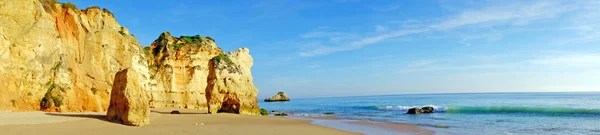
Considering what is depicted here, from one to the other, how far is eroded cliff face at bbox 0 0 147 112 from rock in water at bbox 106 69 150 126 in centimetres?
675

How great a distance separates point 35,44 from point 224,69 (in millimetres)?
12138

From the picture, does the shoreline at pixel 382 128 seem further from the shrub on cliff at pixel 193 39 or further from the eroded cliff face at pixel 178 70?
the shrub on cliff at pixel 193 39

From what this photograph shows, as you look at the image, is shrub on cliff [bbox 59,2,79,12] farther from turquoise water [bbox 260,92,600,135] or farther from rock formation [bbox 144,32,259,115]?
turquoise water [bbox 260,92,600,135]

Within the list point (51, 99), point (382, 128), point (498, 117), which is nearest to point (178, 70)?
point (51, 99)

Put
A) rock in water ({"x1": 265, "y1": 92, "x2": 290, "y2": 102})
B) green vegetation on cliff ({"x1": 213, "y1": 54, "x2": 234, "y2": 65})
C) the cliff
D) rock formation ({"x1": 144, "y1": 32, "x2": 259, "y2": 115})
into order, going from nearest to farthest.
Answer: the cliff < green vegetation on cliff ({"x1": 213, "y1": 54, "x2": 234, "y2": 65}) < rock formation ({"x1": 144, "y1": 32, "x2": 259, "y2": 115}) < rock in water ({"x1": 265, "y1": 92, "x2": 290, "y2": 102})

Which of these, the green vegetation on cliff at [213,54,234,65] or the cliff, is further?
the green vegetation on cliff at [213,54,234,65]

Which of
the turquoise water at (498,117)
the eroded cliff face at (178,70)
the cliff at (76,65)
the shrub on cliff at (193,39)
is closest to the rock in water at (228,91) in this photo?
the cliff at (76,65)

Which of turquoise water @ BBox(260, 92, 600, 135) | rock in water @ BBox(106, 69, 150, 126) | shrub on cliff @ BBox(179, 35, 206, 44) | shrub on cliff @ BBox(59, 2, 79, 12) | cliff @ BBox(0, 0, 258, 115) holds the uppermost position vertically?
shrub on cliff @ BBox(179, 35, 206, 44)

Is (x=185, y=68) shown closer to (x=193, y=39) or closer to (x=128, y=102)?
(x=193, y=39)

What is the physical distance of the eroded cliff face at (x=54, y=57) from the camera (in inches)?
724

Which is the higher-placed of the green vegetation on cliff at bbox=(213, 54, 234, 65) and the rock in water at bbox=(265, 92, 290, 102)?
the green vegetation on cliff at bbox=(213, 54, 234, 65)

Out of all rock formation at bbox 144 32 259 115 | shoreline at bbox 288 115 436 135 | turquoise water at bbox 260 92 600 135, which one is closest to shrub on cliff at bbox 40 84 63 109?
rock formation at bbox 144 32 259 115

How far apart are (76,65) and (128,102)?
12.2m

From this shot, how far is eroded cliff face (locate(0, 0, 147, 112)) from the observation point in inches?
724
